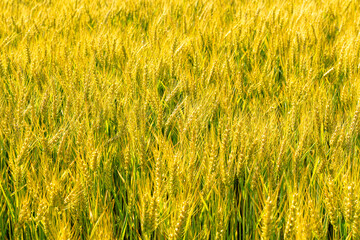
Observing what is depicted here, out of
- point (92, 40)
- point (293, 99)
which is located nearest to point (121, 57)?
point (92, 40)

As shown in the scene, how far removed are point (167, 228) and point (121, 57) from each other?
3.27ft

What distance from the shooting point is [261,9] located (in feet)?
7.92

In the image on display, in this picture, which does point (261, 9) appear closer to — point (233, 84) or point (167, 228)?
point (233, 84)

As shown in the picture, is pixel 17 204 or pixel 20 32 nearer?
pixel 17 204

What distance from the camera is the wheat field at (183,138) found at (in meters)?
0.91

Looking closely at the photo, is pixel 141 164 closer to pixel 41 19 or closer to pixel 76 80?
pixel 76 80

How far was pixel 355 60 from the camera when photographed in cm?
155

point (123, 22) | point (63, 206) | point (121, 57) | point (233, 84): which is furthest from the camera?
point (123, 22)

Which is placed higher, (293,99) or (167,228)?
(293,99)

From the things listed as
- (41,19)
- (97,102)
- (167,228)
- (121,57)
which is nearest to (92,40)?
(121,57)

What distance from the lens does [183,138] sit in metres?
1.06

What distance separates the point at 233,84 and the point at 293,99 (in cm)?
34

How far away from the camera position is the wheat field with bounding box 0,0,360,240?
2.97 ft

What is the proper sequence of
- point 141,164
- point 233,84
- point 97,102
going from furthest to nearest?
point 233,84
point 97,102
point 141,164
